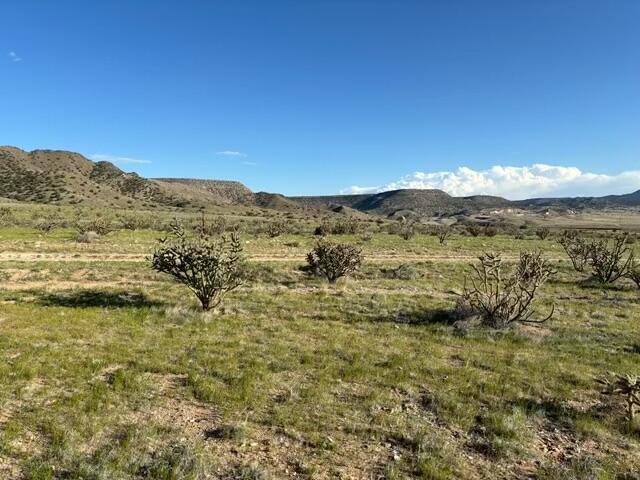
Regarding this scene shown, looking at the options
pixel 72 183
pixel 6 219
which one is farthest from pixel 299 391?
pixel 72 183

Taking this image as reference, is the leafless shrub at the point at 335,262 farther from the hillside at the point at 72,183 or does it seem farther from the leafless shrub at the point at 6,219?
the hillside at the point at 72,183

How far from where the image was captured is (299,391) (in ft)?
26.9

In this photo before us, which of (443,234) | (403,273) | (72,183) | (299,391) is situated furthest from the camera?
(72,183)

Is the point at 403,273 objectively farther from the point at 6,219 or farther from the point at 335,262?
the point at 6,219

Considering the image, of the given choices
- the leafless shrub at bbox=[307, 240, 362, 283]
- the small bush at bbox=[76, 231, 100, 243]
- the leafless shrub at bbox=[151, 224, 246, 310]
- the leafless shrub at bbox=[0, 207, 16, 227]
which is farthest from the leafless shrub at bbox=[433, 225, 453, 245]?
the leafless shrub at bbox=[0, 207, 16, 227]

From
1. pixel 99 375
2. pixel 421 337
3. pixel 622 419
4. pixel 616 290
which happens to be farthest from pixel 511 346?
pixel 616 290

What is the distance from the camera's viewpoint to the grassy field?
605 cm

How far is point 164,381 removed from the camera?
850cm

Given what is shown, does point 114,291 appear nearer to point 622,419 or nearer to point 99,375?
point 99,375

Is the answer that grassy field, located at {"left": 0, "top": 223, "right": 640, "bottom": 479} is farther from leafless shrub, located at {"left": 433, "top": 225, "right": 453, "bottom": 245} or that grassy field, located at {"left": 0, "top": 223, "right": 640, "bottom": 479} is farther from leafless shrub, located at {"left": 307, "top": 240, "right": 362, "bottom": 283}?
leafless shrub, located at {"left": 433, "top": 225, "right": 453, "bottom": 245}

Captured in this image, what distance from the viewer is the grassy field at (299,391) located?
19.9 ft

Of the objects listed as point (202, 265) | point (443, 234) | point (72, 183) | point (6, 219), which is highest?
point (72, 183)

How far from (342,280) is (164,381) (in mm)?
13584

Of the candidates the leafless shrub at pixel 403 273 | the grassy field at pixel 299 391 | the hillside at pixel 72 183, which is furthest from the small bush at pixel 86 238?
the hillside at pixel 72 183
